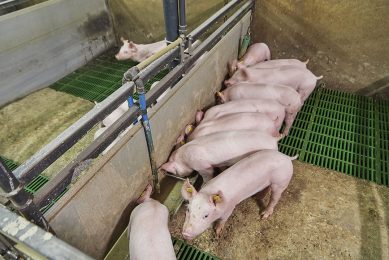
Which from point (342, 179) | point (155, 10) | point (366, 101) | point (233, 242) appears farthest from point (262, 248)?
point (155, 10)

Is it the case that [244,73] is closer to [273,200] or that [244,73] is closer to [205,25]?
[205,25]

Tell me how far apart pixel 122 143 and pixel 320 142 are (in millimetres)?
2313

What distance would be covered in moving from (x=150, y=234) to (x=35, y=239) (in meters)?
0.87

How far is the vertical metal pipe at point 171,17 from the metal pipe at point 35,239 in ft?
7.42

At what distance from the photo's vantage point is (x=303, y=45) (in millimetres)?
4141

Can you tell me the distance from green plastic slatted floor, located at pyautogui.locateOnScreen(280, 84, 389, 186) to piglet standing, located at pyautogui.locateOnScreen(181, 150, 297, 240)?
87cm

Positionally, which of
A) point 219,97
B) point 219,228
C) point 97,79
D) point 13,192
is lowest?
point 97,79

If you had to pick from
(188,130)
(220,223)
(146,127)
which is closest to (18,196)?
(146,127)

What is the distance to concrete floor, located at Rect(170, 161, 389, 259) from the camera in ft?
7.66

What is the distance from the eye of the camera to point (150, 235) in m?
1.85

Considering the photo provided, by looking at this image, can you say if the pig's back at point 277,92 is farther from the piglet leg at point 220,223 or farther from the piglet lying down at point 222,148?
the piglet leg at point 220,223

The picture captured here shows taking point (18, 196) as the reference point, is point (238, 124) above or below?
below

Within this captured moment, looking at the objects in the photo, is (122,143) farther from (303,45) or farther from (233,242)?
(303,45)

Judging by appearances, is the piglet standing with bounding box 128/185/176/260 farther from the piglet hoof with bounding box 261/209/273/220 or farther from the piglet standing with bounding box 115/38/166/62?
the piglet standing with bounding box 115/38/166/62
